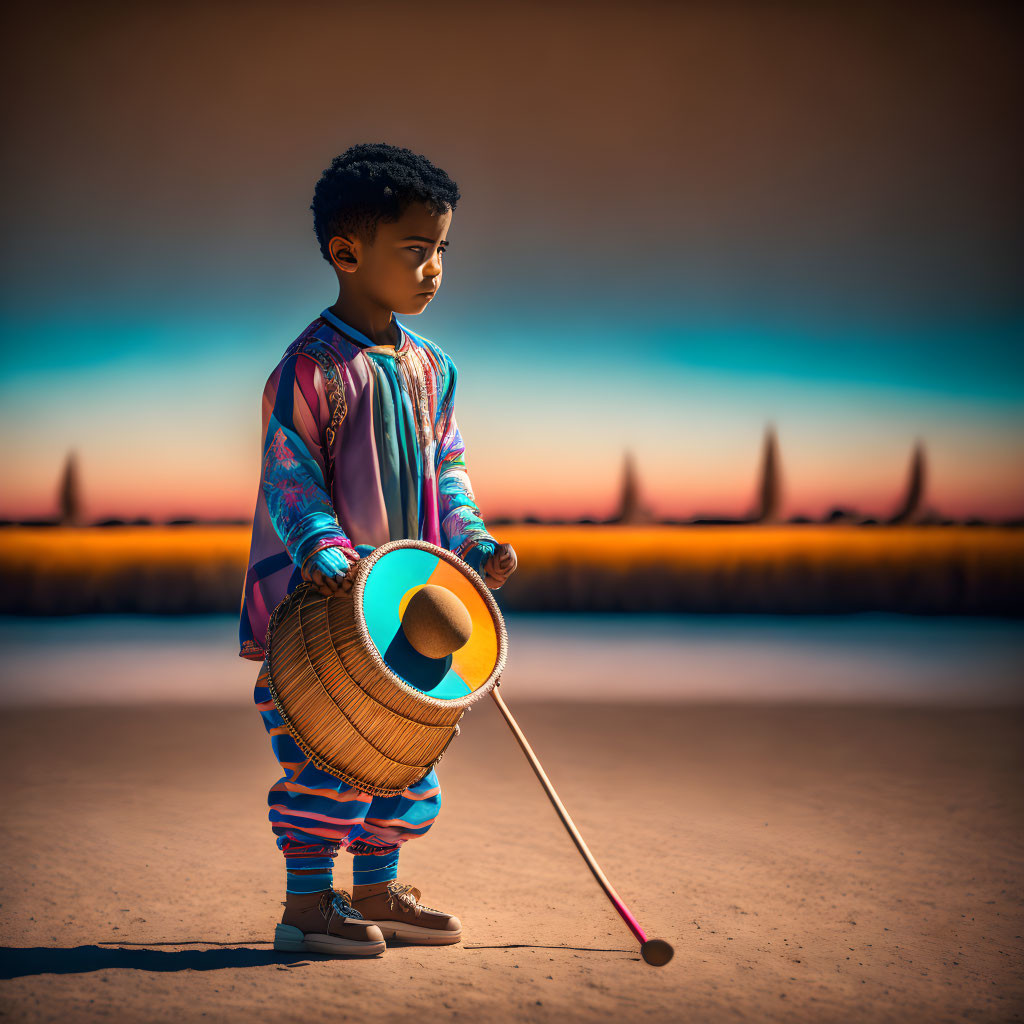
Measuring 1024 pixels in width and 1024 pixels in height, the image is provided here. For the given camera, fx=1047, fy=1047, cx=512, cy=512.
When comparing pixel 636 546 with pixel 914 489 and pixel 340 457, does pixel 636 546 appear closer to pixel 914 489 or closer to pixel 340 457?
pixel 914 489

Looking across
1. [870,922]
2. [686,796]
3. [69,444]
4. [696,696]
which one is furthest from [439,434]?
[69,444]

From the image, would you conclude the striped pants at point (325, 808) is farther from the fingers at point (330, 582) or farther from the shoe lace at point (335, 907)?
the fingers at point (330, 582)

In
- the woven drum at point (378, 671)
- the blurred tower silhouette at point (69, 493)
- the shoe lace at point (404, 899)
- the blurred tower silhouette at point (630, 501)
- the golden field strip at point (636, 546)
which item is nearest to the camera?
the woven drum at point (378, 671)

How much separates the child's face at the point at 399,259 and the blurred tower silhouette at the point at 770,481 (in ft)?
16.8

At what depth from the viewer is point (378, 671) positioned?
5.96ft

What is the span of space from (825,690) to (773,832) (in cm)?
236

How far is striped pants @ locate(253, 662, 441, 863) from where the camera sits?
2115 mm

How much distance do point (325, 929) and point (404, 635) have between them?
0.71 meters

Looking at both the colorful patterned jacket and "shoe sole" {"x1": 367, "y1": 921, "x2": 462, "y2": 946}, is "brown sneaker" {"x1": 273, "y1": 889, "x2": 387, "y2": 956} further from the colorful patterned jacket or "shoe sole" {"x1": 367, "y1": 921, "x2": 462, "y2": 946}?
the colorful patterned jacket

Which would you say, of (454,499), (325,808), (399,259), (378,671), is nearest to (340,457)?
(454,499)

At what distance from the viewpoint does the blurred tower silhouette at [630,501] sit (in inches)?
275

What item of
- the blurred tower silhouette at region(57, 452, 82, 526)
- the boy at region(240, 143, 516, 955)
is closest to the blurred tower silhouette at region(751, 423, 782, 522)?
the blurred tower silhouette at region(57, 452, 82, 526)

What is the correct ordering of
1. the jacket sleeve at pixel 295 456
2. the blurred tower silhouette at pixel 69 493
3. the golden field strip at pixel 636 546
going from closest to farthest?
the jacket sleeve at pixel 295 456 < the blurred tower silhouette at pixel 69 493 < the golden field strip at pixel 636 546

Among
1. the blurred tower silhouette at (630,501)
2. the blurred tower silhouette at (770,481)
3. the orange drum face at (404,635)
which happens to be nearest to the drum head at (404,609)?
the orange drum face at (404,635)
